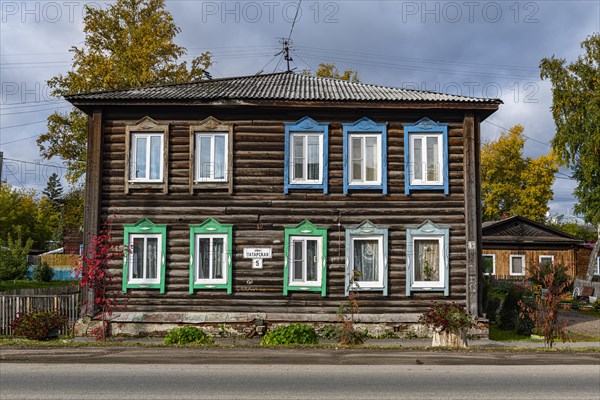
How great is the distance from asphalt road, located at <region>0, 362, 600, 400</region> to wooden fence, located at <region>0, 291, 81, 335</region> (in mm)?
6004

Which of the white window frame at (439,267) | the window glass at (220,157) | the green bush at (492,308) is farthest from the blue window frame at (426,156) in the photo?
the green bush at (492,308)

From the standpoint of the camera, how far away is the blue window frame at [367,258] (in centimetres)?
1769

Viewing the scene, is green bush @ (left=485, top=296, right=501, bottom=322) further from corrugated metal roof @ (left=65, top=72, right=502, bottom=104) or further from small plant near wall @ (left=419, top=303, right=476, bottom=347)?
corrugated metal roof @ (left=65, top=72, right=502, bottom=104)

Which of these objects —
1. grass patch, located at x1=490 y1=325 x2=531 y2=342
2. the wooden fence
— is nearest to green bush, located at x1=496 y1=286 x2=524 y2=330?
grass patch, located at x1=490 y1=325 x2=531 y2=342

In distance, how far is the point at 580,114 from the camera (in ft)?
113

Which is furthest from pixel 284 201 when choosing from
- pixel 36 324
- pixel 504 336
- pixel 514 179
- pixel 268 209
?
pixel 514 179

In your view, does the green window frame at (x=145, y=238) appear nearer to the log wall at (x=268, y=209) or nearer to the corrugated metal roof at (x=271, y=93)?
the log wall at (x=268, y=209)

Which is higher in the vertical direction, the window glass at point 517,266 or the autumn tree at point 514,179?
the autumn tree at point 514,179

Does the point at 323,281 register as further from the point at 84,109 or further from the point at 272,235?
the point at 84,109

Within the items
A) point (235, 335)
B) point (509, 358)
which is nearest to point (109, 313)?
point (235, 335)

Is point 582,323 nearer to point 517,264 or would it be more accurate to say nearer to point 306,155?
point 306,155

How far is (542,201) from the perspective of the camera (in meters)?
58.8

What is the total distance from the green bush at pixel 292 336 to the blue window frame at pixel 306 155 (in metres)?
4.52

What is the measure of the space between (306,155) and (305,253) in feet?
9.91
